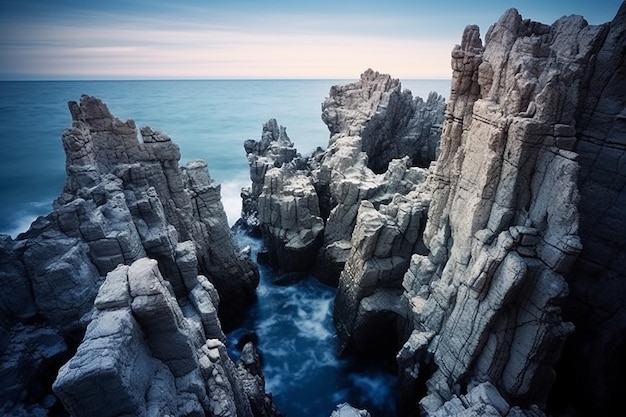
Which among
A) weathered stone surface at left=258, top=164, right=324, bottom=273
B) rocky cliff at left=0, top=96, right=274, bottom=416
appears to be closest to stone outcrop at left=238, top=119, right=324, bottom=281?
weathered stone surface at left=258, top=164, right=324, bottom=273

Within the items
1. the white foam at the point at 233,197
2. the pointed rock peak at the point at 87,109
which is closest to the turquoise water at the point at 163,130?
the white foam at the point at 233,197

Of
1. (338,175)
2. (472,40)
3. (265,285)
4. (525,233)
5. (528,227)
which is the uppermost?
(472,40)

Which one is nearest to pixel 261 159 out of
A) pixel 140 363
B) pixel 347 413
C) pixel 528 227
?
pixel 528 227

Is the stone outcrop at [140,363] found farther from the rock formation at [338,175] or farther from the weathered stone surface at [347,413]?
the rock formation at [338,175]

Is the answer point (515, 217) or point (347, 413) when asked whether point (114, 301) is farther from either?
point (515, 217)

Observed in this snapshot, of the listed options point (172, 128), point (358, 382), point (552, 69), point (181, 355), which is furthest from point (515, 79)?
point (172, 128)

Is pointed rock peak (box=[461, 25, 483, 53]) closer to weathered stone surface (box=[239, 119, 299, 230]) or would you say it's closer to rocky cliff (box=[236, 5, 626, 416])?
rocky cliff (box=[236, 5, 626, 416])

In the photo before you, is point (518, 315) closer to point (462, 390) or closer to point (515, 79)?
point (462, 390)

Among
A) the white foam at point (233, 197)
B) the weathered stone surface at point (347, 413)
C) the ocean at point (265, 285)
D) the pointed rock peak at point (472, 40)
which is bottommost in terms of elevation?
the white foam at point (233, 197)

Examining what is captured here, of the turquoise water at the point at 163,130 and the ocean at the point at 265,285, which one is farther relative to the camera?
the turquoise water at the point at 163,130
